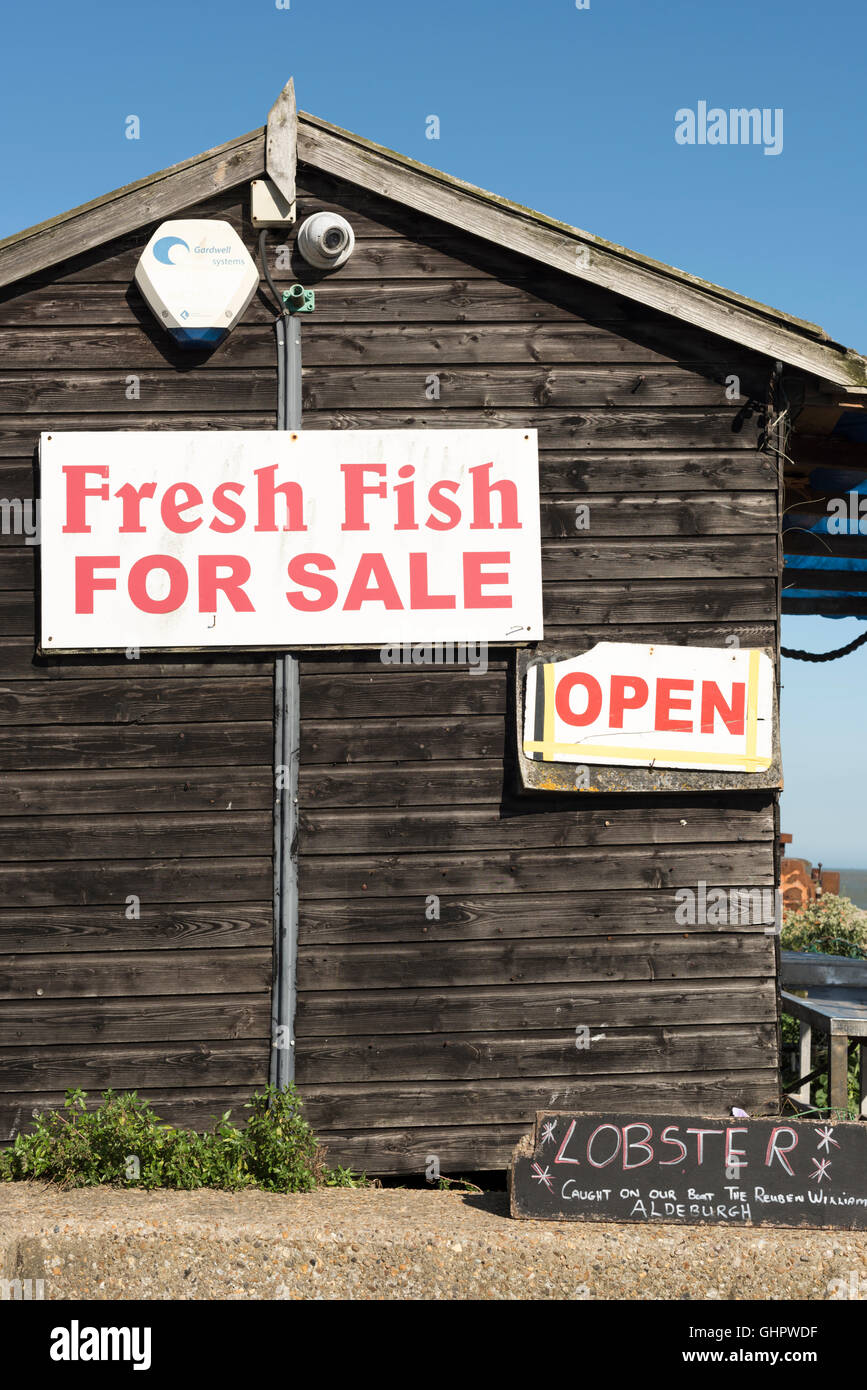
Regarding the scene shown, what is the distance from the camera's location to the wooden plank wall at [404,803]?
6297 millimetres

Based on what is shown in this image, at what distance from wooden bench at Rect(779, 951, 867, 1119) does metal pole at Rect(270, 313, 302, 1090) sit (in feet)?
9.70

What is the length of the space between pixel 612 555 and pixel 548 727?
113cm

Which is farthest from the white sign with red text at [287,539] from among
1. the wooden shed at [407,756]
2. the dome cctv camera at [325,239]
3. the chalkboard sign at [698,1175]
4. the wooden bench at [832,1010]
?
the wooden bench at [832,1010]

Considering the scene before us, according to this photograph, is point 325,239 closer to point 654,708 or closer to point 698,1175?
point 654,708

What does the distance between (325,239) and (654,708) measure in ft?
11.2

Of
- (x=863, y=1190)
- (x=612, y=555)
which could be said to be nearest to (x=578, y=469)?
(x=612, y=555)

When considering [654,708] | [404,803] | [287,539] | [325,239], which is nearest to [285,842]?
[404,803]

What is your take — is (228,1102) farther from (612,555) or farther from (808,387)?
(808,387)

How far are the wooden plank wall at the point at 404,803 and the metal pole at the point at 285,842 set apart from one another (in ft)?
0.26

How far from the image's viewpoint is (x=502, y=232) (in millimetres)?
6523

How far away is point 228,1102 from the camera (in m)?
6.27

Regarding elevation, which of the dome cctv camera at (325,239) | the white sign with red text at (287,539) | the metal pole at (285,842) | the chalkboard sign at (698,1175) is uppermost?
the dome cctv camera at (325,239)

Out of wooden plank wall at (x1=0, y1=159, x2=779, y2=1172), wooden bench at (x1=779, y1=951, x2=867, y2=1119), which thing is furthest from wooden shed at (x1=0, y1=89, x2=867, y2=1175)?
wooden bench at (x1=779, y1=951, x2=867, y2=1119)

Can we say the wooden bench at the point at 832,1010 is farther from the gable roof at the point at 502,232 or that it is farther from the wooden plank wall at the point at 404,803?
the gable roof at the point at 502,232
